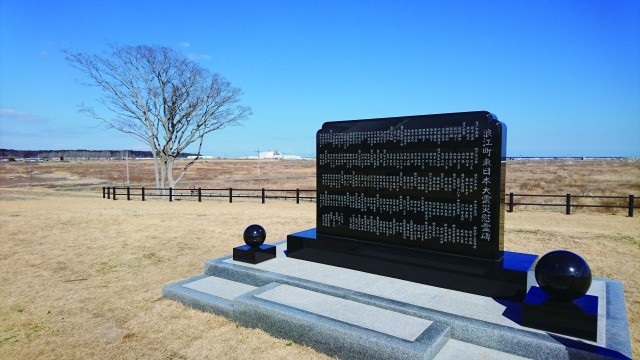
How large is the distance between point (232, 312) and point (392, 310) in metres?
2.51

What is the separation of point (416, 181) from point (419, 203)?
387 millimetres

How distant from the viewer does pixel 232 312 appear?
19.8 ft

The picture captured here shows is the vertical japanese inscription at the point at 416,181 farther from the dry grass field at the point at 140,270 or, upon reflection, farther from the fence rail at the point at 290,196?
the fence rail at the point at 290,196

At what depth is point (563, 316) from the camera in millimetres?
4602

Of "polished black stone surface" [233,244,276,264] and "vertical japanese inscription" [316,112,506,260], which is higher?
"vertical japanese inscription" [316,112,506,260]

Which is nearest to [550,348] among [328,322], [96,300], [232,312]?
[328,322]

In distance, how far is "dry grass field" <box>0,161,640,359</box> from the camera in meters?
5.24

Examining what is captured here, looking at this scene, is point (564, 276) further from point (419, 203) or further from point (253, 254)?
point (253, 254)

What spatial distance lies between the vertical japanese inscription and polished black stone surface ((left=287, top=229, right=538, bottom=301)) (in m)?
0.17

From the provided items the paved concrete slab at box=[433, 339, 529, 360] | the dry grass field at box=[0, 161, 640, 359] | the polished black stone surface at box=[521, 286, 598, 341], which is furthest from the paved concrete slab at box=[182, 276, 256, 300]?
the polished black stone surface at box=[521, 286, 598, 341]

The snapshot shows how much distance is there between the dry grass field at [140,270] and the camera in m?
5.24

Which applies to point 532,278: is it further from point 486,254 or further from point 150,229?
point 150,229

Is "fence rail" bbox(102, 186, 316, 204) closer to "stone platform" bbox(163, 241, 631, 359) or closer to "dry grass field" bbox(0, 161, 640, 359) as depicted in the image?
"dry grass field" bbox(0, 161, 640, 359)

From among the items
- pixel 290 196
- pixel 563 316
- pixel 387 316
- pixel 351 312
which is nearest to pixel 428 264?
pixel 387 316
